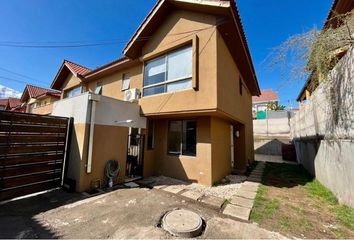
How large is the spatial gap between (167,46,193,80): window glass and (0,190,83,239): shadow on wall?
610 cm

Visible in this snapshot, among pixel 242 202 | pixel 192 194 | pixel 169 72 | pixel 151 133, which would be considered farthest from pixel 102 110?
pixel 242 202

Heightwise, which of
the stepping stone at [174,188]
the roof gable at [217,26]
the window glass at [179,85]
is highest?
the roof gable at [217,26]

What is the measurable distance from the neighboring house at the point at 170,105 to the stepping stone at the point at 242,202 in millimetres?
1501

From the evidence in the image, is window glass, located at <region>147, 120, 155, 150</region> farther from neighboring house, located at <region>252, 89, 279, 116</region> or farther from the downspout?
neighboring house, located at <region>252, 89, 279, 116</region>

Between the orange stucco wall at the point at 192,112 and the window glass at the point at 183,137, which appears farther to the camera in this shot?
the window glass at the point at 183,137

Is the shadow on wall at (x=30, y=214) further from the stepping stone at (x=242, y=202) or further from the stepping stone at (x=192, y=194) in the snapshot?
the stepping stone at (x=242, y=202)

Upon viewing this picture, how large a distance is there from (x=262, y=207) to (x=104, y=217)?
4.70m

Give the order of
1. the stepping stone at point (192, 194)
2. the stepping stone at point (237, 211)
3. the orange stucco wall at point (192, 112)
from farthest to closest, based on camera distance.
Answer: the orange stucco wall at point (192, 112)
the stepping stone at point (192, 194)
the stepping stone at point (237, 211)

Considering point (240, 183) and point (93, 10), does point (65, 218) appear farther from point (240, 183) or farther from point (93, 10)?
point (93, 10)

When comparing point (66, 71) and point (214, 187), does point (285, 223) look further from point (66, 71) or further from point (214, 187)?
point (66, 71)

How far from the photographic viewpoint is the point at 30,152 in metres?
5.84

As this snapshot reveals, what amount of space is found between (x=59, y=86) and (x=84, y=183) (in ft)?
46.2

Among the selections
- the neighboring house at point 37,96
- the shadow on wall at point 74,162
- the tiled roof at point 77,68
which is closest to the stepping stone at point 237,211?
the shadow on wall at point 74,162

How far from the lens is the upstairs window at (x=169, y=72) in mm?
7234
